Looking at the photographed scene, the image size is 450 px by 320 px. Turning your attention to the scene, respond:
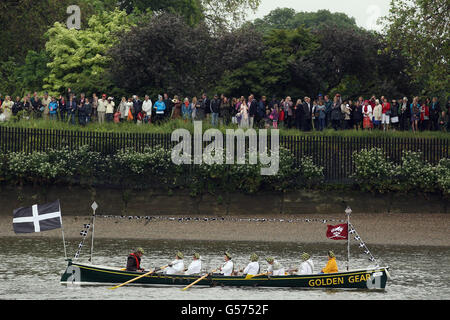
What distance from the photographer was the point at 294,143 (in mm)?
38906

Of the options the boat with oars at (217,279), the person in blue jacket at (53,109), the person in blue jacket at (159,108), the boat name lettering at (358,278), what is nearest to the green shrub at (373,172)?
the person in blue jacket at (159,108)

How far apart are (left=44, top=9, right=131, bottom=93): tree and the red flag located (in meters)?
23.2

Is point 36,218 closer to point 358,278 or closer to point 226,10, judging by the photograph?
point 358,278

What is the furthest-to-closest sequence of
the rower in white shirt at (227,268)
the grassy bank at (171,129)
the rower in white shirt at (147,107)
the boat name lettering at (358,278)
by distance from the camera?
the rower in white shirt at (147,107) → the grassy bank at (171,129) → the rower in white shirt at (227,268) → the boat name lettering at (358,278)

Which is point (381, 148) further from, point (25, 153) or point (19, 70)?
point (19, 70)

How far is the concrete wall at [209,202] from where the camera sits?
38250 mm

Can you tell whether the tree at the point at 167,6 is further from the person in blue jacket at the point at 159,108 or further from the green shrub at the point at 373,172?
the green shrub at the point at 373,172

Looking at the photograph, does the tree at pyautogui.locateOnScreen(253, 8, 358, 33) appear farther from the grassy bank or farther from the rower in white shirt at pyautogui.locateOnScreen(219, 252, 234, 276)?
the rower in white shirt at pyautogui.locateOnScreen(219, 252, 234, 276)

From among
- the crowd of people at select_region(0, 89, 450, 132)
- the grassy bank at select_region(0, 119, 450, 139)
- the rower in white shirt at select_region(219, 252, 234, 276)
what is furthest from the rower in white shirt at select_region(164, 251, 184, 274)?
the crowd of people at select_region(0, 89, 450, 132)

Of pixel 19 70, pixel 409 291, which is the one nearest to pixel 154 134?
pixel 409 291

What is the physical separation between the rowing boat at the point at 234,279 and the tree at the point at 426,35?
53.3 feet

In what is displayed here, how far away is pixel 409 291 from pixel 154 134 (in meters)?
15.3

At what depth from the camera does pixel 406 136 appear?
3944 centimetres
